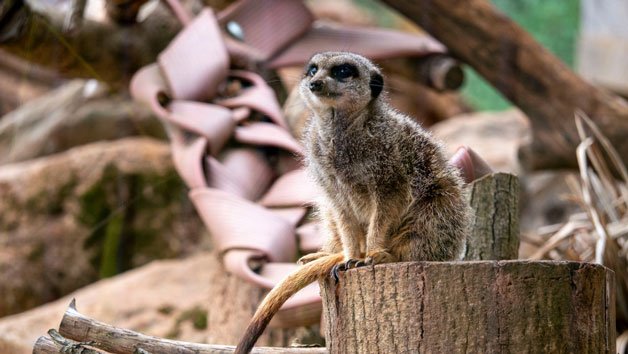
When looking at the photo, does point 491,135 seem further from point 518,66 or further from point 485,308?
point 485,308

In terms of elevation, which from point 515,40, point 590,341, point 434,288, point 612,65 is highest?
point 612,65

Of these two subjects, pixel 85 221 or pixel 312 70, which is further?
pixel 85 221

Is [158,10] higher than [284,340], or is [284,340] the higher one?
[158,10]

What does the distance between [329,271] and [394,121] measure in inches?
18.3

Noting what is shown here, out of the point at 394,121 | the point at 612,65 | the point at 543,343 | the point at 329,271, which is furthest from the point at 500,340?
the point at 612,65

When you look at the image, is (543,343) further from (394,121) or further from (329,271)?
(394,121)

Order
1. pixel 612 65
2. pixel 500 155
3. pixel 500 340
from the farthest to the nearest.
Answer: pixel 612 65 → pixel 500 155 → pixel 500 340

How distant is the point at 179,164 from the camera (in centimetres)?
276

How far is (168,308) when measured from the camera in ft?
10.1

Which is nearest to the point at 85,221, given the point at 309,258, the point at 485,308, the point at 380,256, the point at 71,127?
the point at 71,127

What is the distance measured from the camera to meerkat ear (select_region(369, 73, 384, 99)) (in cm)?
184

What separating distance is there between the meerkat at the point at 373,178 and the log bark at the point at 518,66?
173cm

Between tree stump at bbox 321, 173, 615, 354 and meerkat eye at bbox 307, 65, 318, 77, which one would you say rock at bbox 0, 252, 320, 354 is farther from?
tree stump at bbox 321, 173, 615, 354

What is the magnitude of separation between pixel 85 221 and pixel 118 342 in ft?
10.1
